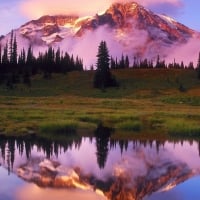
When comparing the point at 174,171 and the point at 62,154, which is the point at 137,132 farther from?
the point at 174,171

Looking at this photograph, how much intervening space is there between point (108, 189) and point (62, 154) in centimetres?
1244

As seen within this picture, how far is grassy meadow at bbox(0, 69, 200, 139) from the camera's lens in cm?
5322

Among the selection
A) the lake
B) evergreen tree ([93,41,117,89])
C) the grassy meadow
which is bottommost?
the lake

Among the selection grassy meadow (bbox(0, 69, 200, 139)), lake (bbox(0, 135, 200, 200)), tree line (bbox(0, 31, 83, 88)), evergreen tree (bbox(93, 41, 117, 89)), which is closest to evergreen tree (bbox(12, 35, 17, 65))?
tree line (bbox(0, 31, 83, 88))

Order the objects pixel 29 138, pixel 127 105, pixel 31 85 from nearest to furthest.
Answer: pixel 29 138 < pixel 127 105 < pixel 31 85

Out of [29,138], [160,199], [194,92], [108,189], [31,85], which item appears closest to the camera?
[160,199]

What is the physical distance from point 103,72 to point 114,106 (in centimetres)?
4618

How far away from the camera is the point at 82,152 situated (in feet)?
135

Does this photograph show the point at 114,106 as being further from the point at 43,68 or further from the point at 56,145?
the point at 43,68

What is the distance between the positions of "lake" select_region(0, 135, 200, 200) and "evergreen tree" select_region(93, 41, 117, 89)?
81.1 m

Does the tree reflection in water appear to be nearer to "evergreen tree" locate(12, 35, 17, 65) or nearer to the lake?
the lake

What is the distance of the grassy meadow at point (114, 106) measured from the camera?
175 ft

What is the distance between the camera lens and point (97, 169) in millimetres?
33594

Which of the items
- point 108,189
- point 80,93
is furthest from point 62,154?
point 80,93
